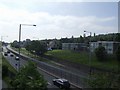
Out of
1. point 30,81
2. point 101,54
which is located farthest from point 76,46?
point 30,81

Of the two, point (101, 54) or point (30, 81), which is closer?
point (30, 81)

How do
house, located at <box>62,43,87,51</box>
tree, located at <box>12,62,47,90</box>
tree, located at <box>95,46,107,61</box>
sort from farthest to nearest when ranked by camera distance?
house, located at <box>62,43,87,51</box>, tree, located at <box>95,46,107,61</box>, tree, located at <box>12,62,47,90</box>

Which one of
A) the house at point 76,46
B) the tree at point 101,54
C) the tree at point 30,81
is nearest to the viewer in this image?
the tree at point 30,81

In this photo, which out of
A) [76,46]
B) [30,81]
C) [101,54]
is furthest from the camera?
[76,46]

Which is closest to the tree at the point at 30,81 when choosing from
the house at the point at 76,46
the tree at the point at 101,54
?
the tree at the point at 101,54

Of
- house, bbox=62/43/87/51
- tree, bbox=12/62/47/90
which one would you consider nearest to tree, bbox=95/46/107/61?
house, bbox=62/43/87/51

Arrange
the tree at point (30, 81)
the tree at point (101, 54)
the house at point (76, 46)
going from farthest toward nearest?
the house at point (76, 46), the tree at point (101, 54), the tree at point (30, 81)

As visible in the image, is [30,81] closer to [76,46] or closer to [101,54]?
[101,54]

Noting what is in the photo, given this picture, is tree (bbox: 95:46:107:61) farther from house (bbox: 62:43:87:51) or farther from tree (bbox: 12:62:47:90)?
tree (bbox: 12:62:47:90)

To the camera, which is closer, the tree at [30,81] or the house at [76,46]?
the tree at [30,81]

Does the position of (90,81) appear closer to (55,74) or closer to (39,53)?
(55,74)

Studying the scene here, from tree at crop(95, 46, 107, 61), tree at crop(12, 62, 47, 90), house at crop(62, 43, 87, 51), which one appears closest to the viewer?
tree at crop(12, 62, 47, 90)

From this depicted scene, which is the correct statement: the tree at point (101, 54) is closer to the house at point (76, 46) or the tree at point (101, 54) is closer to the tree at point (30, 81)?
the house at point (76, 46)

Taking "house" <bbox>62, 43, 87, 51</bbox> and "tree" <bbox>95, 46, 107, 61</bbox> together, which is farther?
"house" <bbox>62, 43, 87, 51</bbox>
